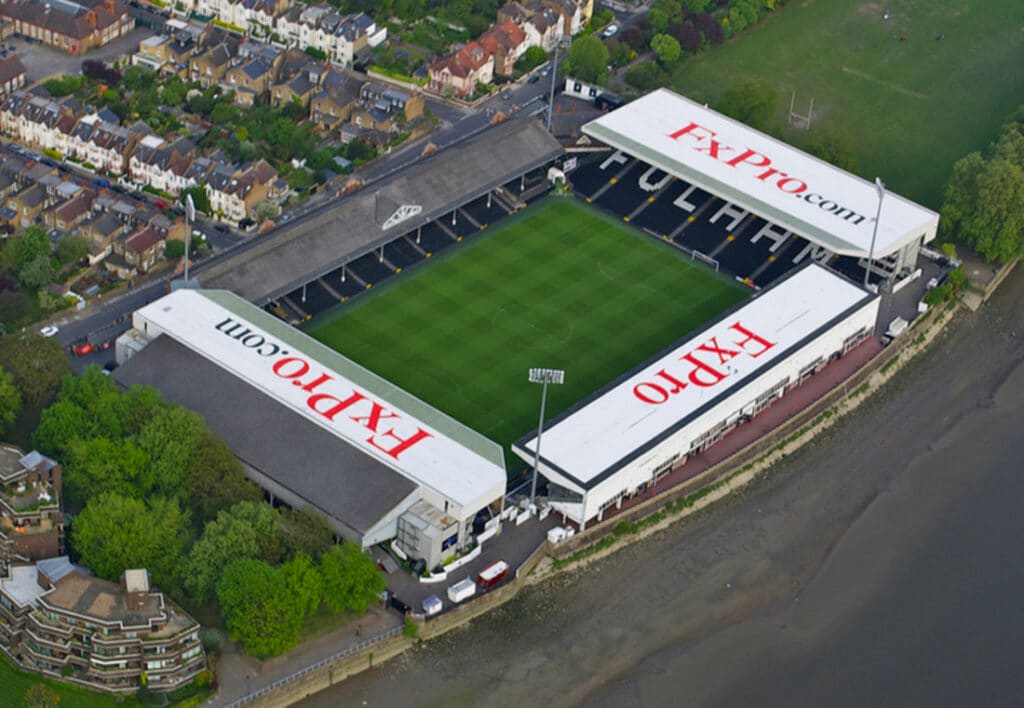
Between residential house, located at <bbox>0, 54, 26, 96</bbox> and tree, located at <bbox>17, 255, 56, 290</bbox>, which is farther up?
residential house, located at <bbox>0, 54, 26, 96</bbox>

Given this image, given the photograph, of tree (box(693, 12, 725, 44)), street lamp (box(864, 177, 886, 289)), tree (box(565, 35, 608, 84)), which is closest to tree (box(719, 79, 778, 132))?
tree (box(565, 35, 608, 84))

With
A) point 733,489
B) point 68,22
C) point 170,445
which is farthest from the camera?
point 68,22

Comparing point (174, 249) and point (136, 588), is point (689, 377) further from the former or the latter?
point (136, 588)

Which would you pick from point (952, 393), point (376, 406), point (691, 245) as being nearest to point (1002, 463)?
point (952, 393)

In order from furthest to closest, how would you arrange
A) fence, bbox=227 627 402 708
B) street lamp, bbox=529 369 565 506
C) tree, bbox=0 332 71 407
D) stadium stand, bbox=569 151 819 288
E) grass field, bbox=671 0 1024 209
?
1. grass field, bbox=671 0 1024 209
2. stadium stand, bbox=569 151 819 288
3. tree, bbox=0 332 71 407
4. street lamp, bbox=529 369 565 506
5. fence, bbox=227 627 402 708

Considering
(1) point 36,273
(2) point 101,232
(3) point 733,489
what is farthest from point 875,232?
(1) point 36,273

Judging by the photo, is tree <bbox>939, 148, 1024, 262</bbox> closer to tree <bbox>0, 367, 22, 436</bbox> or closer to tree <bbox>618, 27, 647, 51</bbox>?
tree <bbox>618, 27, 647, 51</bbox>

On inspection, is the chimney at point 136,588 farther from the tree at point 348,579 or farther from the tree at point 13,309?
the tree at point 13,309
